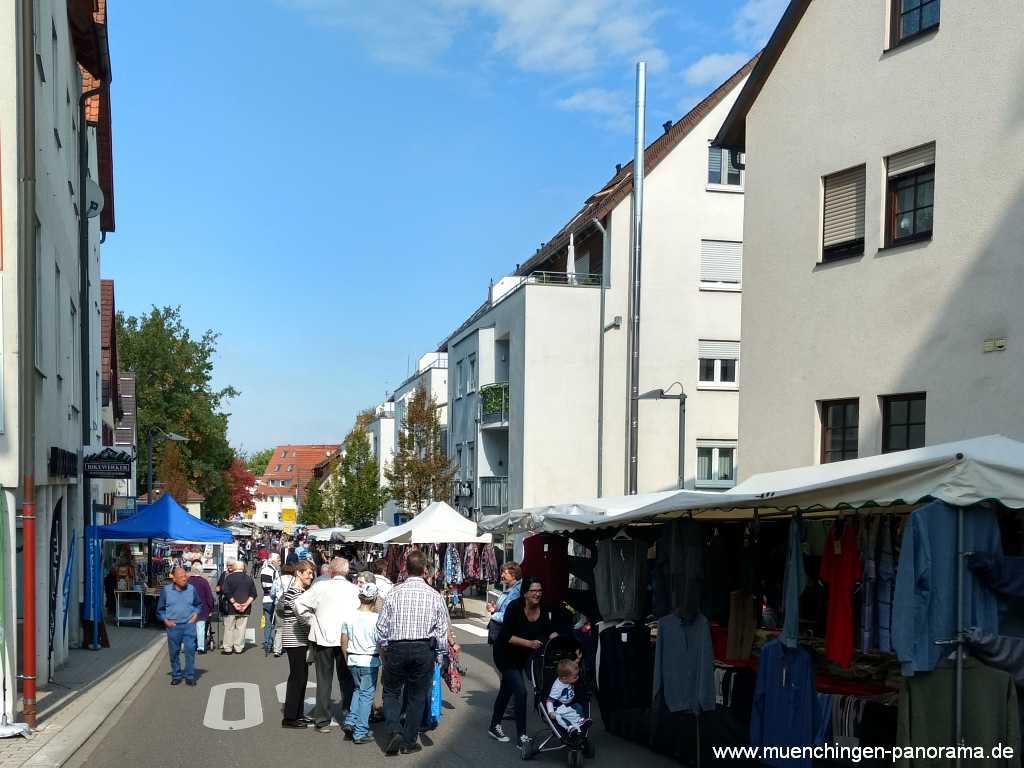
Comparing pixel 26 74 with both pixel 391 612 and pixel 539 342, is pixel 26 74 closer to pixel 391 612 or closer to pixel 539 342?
pixel 391 612

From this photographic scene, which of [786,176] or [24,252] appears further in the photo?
[786,176]

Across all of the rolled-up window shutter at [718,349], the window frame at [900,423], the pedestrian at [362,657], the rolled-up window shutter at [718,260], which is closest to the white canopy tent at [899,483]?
the pedestrian at [362,657]

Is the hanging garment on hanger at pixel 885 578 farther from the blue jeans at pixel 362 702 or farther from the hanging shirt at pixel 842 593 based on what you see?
the blue jeans at pixel 362 702

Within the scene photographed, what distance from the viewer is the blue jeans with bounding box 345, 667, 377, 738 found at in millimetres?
10828

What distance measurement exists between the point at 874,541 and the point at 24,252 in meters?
8.42

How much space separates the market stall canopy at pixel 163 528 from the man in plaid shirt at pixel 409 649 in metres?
16.3

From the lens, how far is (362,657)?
10.8 meters

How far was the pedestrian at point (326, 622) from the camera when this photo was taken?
1128 centimetres

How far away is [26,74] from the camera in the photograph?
36.6 feet

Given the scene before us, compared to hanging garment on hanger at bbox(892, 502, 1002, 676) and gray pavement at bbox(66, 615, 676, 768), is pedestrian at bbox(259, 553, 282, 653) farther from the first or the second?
hanging garment on hanger at bbox(892, 502, 1002, 676)

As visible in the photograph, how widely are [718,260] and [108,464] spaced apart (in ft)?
75.7

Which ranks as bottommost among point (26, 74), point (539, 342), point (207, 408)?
point (207, 408)

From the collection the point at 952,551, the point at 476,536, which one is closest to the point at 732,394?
the point at 476,536

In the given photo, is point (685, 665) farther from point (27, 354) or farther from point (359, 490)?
point (359, 490)
